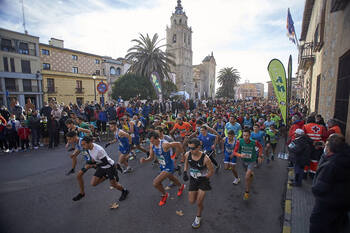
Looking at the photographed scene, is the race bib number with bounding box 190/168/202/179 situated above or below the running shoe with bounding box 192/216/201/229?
above

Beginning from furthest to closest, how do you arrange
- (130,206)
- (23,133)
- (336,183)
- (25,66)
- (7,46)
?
(25,66) < (7,46) < (23,133) < (130,206) < (336,183)

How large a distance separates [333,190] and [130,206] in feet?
13.4

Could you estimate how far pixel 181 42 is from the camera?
65.2 metres

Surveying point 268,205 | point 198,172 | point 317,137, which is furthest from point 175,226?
point 317,137

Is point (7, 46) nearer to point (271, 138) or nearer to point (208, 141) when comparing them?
point (208, 141)

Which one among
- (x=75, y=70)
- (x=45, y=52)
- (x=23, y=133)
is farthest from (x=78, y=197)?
(x=75, y=70)

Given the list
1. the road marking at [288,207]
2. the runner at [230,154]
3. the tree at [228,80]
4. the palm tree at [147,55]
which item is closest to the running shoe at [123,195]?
the runner at [230,154]

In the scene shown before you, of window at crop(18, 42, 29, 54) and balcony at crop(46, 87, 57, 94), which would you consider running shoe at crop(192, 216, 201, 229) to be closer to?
balcony at crop(46, 87, 57, 94)

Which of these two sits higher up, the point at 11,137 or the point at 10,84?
the point at 10,84

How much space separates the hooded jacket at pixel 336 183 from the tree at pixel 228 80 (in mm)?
57821

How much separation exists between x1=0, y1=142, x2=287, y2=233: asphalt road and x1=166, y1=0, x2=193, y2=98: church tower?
60374mm

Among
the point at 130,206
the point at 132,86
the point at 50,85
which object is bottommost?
the point at 130,206

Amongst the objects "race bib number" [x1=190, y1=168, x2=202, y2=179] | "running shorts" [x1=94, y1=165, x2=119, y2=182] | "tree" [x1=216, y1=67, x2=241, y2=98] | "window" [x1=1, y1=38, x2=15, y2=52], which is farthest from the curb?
"tree" [x1=216, y1=67, x2=241, y2=98]

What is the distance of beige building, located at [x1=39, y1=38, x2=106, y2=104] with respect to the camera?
1278 inches
